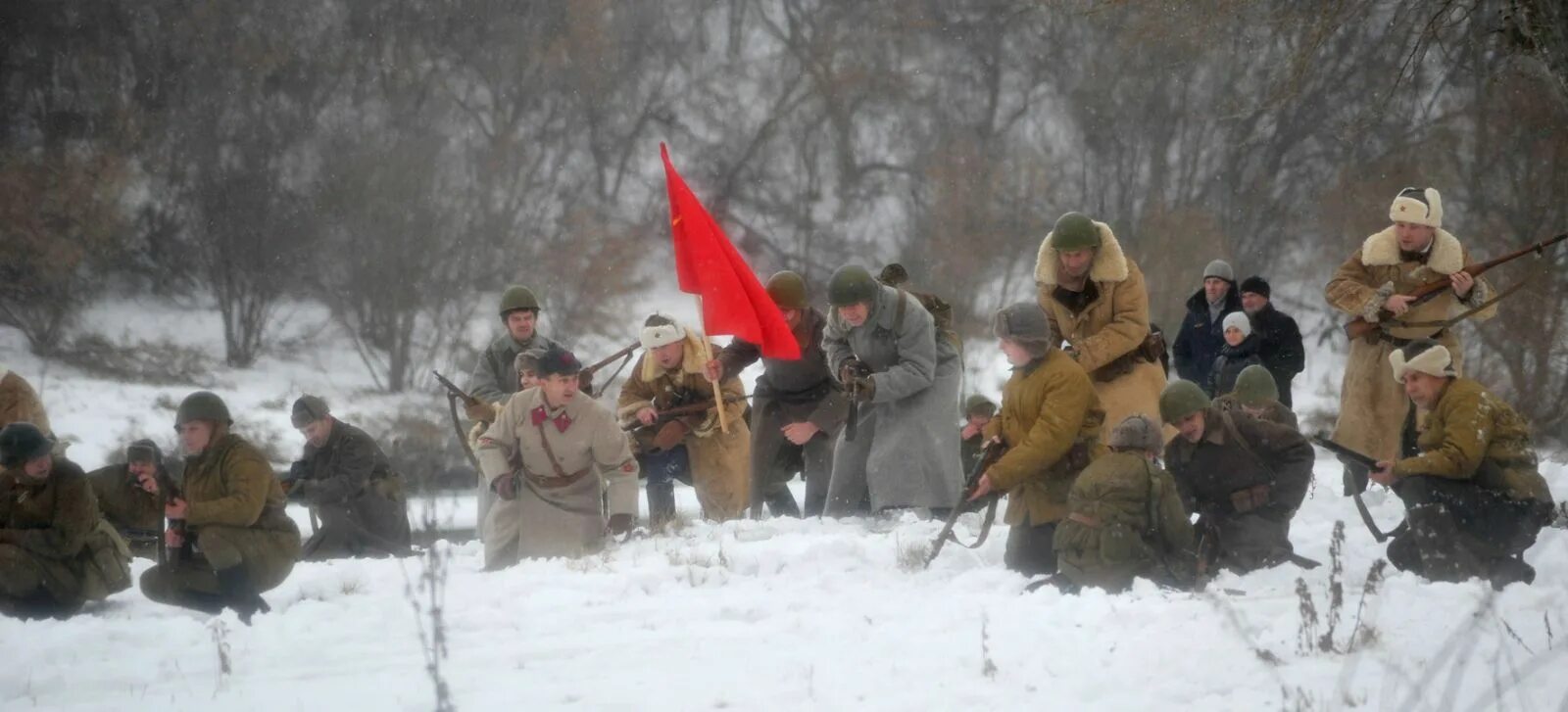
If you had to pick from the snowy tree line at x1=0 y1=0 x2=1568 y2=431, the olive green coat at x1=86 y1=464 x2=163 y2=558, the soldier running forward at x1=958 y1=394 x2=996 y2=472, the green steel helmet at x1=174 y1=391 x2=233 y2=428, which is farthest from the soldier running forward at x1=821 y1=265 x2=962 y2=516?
the snowy tree line at x1=0 y1=0 x2=1568 y2=431

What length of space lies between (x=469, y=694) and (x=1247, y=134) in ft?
86.0

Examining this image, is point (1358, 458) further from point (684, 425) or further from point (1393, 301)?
point (684, 425)

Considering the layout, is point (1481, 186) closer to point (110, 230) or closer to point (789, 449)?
point (789, 449)

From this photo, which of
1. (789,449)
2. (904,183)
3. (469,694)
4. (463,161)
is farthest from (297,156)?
(469,694)

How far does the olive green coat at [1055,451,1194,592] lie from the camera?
6969 millimetres

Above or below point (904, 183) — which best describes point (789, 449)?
below

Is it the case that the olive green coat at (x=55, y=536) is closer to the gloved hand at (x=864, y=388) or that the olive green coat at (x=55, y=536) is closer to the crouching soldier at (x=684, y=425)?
the crouching soldier at (x=684, y=425)

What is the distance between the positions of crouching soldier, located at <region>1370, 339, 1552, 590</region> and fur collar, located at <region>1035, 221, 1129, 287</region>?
1592 mm

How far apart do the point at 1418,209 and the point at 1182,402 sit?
2212mm

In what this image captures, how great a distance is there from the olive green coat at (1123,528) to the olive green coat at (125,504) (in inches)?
206

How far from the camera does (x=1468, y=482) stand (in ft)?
23.3

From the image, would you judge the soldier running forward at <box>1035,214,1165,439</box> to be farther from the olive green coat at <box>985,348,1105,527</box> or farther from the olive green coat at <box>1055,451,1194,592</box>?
the olive green coat at <box>1055,451,1194,592</box>

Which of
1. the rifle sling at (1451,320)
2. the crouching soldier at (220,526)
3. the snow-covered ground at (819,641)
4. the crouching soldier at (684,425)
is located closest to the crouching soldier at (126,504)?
the snow-covered ground at (819,641)

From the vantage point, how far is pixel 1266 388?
907 centimetres
